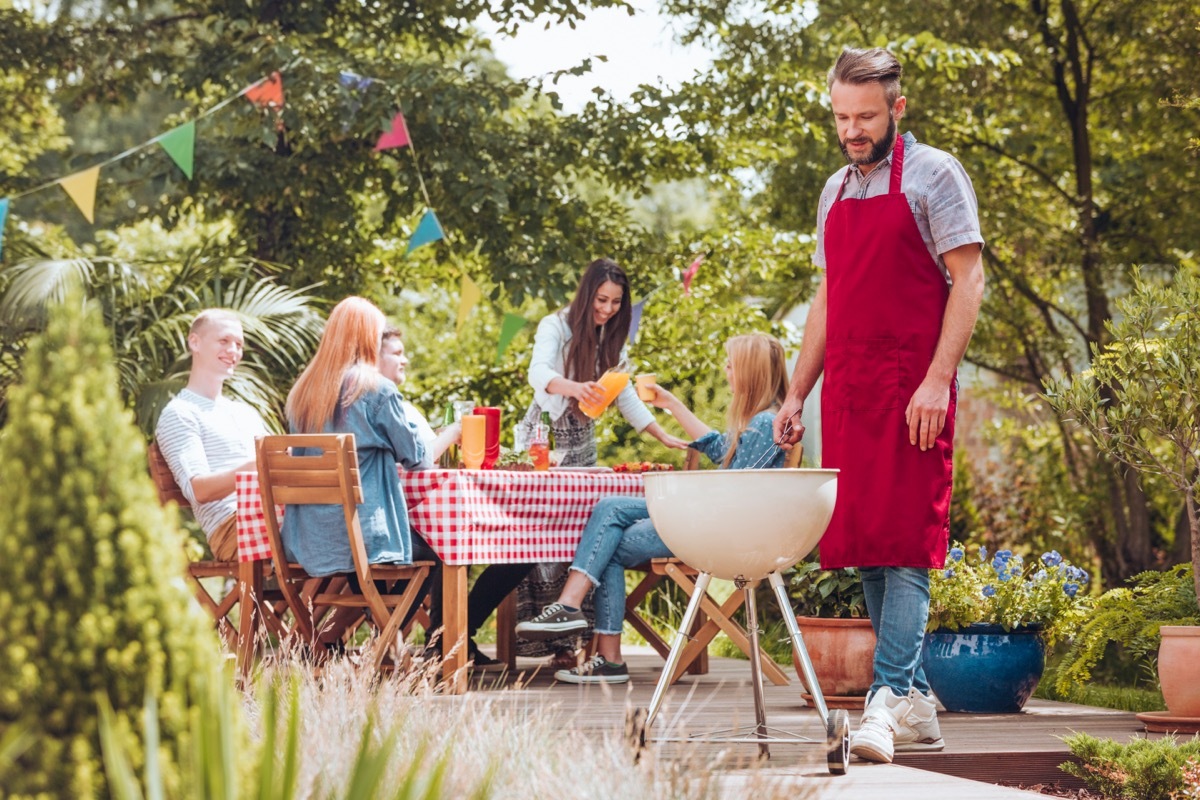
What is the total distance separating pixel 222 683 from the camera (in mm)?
1527

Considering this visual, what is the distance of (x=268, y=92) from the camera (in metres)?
7.48

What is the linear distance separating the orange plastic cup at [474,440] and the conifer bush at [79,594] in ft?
10.1

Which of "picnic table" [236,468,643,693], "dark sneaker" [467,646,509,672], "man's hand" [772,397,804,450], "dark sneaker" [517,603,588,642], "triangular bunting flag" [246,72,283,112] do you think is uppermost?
"triangular bunting flag" [246,72,283,112]

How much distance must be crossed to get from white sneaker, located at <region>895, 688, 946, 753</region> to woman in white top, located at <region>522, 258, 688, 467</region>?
208cm

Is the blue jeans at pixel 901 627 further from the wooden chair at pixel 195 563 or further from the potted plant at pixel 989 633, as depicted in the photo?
the wooden chair at pixel 195 563

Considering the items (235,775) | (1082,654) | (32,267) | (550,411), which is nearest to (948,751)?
(1082,654)

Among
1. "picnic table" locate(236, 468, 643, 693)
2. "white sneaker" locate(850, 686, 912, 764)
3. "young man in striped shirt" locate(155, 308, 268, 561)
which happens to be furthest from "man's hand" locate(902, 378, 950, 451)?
"young man in striped shirt" locate(155, 308, 268, 561)

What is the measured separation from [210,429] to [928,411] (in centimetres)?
284

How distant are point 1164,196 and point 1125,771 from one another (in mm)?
6329

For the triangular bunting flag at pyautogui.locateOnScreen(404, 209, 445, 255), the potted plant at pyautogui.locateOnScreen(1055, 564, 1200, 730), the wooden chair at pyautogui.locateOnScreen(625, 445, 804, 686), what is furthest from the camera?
the triangular bunting flag at pyautogui.locateOnScreen(404, 209, 445, 255)

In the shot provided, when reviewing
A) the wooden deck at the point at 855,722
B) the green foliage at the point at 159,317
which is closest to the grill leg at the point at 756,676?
the wooden deck at the point at 855,722

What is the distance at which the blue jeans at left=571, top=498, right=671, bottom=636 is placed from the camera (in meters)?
4.85

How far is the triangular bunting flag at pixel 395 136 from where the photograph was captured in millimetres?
7535

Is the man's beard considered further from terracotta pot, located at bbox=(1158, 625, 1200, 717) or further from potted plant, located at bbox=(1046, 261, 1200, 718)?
terracotta pot, located at bbox=(1158, 625, 1200, 717)
